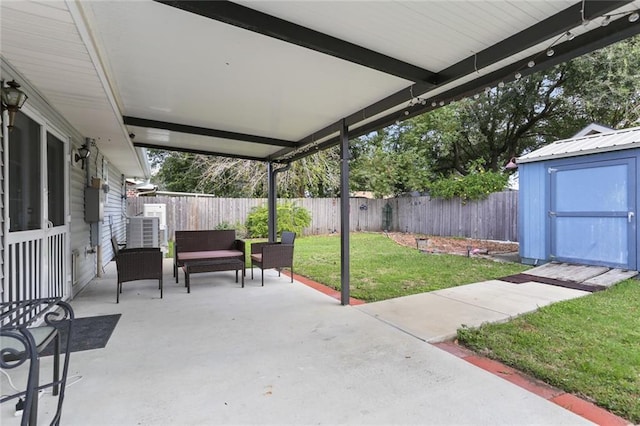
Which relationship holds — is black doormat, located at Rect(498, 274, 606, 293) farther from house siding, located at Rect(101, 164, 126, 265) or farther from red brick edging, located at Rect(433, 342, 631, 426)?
house siding, located at Rect(101, 164, 126, 265)

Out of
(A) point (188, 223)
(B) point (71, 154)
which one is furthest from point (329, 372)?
(A) point (188, 223)

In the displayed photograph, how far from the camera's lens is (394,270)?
670 centimetres

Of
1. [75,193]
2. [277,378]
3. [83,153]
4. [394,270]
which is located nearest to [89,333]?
[277,378]

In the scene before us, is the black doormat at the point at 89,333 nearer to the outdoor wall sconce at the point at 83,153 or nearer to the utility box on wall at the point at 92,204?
the utility box on wall at the point at 92,204

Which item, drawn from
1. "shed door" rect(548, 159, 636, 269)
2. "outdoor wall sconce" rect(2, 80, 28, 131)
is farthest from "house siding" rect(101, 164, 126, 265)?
"shed door" rect(548, 159, 636, 269)

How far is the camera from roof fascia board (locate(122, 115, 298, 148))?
15.8 ft

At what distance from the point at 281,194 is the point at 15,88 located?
1265cm

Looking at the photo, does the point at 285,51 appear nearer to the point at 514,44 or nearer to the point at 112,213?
the point at 514,44

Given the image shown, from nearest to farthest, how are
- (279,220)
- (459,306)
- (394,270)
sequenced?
(459,306) → (394,270) → (279,220)

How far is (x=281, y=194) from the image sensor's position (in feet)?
50.1

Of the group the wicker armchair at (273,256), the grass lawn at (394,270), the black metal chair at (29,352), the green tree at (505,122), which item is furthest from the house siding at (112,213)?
the green tree at (505,122)

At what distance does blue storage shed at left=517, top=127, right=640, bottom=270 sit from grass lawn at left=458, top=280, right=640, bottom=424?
186 centimetres

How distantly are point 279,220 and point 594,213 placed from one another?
30.0ft

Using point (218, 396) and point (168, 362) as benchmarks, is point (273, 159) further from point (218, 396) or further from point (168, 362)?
point (218, 396)
